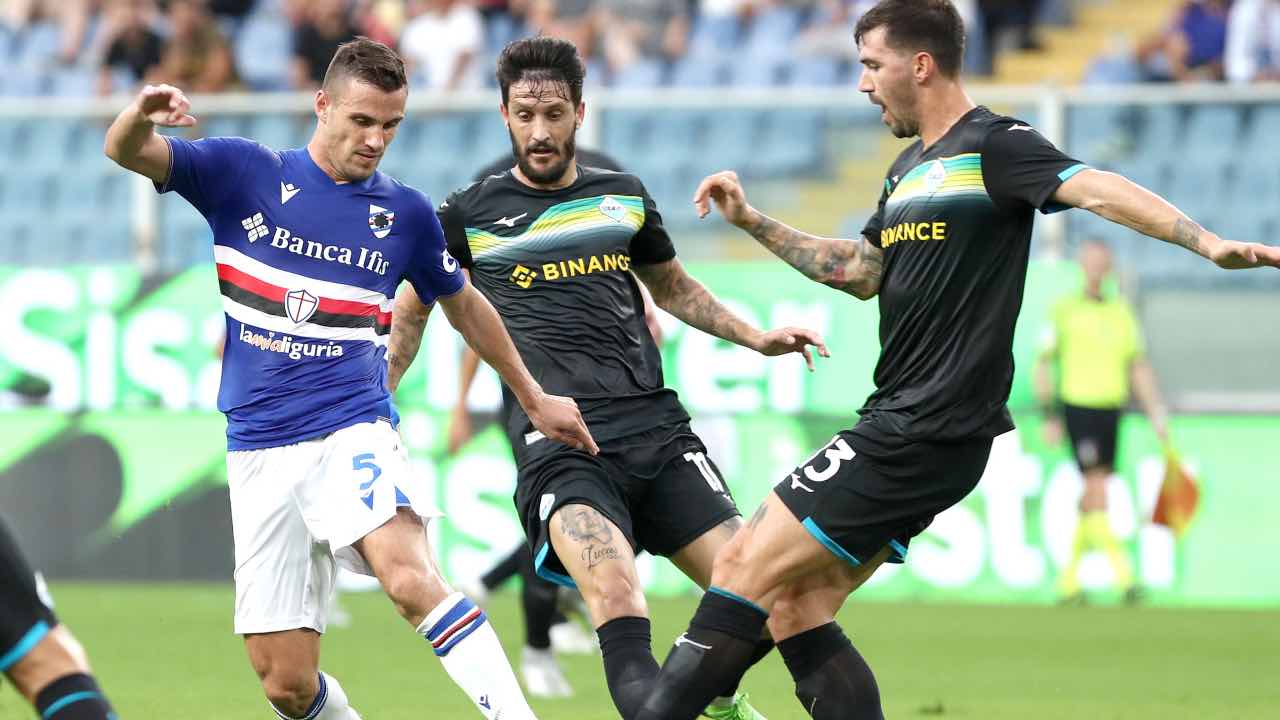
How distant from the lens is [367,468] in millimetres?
6227

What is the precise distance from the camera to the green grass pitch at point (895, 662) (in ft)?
28.4

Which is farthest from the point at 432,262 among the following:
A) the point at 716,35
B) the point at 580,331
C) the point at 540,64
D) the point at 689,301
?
the point at 716,35

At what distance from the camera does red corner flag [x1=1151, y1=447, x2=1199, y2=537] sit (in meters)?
13.2

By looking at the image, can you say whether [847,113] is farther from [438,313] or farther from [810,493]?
[810,493]

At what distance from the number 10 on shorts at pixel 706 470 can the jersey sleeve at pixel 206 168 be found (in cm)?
186

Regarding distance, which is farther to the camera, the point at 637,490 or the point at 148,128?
the point at 637,490

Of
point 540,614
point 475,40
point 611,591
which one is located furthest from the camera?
point 475,40

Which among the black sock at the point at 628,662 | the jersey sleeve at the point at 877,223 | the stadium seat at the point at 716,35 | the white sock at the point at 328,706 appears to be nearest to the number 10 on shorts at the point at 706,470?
the black sock at the point at 628,662

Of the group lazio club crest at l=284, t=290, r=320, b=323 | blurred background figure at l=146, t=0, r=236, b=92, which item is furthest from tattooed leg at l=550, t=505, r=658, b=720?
blurred background figure at l=146, t=0, r=236, b=92

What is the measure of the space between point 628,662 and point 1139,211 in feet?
7.07

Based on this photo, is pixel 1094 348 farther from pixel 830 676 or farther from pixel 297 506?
pixel 297 506

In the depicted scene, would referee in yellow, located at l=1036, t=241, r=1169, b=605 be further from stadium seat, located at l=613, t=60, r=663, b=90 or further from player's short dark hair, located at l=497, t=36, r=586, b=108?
player's short dark hair, located at l=497, t=36, r=586, b=108

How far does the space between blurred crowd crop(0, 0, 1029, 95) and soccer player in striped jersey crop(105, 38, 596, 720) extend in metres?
9.97

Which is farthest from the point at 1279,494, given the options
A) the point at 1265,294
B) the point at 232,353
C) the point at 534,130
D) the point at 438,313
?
the point at 232,353
